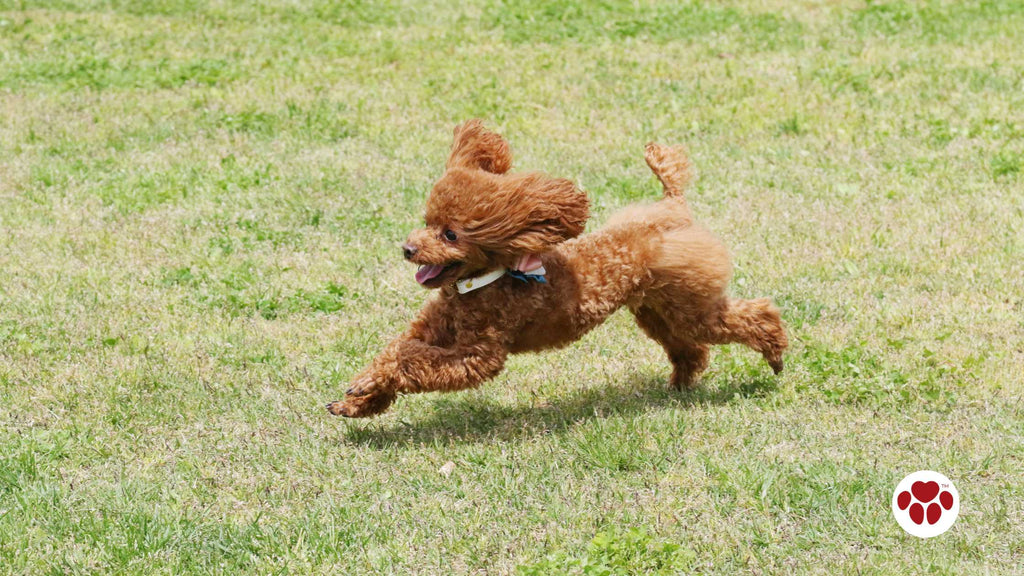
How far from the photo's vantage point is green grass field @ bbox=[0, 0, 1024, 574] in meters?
4.71

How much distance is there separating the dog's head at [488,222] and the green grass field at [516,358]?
34.8 inches

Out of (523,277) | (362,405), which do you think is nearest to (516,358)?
(523,277)

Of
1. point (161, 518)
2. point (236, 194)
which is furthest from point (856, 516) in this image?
point (236, 194)

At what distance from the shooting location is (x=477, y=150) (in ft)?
18.3

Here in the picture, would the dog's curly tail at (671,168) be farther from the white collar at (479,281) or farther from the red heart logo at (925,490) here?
the red heart logo at (925,490)

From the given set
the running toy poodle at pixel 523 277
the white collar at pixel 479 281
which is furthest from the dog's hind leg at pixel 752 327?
the white collar at pixel 479 281

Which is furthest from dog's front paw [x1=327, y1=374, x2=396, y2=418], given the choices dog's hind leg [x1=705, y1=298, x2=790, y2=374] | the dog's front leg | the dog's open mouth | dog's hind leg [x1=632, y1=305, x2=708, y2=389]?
dog's hind leg [x1=705, y1=298, x2=790, y2=374]

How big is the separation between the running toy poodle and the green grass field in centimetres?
40

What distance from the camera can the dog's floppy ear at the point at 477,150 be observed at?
5.56 m

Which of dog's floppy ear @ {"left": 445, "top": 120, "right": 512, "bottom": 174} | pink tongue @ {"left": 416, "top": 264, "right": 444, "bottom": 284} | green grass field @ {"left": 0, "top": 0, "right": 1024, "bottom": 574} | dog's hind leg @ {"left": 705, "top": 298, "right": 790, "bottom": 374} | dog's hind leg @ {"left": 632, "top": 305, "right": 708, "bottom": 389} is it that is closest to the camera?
green grass field @ {"left": 0, "top": 0, "right": 1024, "bottom": 574}

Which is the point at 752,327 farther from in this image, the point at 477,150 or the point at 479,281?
the point at 477,150

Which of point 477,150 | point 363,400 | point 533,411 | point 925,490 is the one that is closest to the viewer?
point 925,490

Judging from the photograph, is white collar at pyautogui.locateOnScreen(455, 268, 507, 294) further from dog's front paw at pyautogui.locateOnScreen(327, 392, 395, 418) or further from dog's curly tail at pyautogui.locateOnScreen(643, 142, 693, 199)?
dog's curly tail at pyautogui.locateOnScreen(643, 142, 693, 199)

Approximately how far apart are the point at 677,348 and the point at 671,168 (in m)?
0.93
